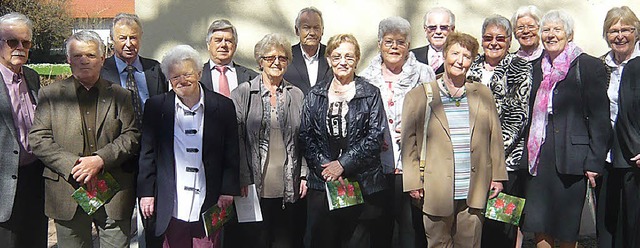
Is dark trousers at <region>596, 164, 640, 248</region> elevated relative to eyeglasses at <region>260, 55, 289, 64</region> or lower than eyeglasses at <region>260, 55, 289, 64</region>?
lower

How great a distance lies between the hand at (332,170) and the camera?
3803 millimetres

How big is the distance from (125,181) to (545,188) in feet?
9.32

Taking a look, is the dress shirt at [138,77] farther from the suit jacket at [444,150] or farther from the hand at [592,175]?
the hand at [592,175]

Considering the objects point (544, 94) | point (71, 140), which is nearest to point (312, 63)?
point (544, 94)

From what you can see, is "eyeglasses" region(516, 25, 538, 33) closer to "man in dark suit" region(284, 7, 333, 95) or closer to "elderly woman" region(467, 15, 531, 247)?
"elderly woman" region(467, 15, 531, 247)

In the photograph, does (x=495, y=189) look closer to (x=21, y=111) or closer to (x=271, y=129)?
(x=271, y=129)

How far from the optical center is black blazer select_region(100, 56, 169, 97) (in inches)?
171

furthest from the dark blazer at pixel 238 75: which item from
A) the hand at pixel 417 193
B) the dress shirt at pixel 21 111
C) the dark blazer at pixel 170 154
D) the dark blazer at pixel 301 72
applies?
the hand at pixel 417 193

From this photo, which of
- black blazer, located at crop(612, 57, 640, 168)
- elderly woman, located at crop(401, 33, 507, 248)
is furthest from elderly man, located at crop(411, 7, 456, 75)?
black blazer, located at crop(612, 57, 640, 168)

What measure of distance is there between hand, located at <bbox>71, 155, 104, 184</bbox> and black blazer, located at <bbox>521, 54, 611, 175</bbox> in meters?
2.99

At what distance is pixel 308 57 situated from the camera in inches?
193

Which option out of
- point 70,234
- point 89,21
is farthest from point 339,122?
point 89,21

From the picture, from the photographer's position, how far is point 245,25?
235 inches

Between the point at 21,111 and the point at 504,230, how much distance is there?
346 cm
